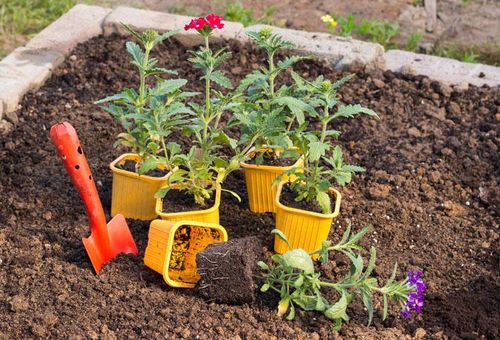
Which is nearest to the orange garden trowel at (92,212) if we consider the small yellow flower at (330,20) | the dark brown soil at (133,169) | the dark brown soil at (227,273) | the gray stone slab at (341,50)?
the dark brown soil at (133,169)

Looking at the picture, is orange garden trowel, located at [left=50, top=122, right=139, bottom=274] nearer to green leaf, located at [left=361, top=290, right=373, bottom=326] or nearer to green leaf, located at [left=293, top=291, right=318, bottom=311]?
green leaf, located at [left=293, top=291, right=318, bottom=311]

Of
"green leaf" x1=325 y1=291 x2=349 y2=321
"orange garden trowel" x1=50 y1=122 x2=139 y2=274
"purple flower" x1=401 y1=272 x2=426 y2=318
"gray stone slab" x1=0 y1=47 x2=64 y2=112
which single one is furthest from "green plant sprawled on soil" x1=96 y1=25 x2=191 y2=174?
"gray stone slab" x1=0 y1=47 x2=64 y2=112

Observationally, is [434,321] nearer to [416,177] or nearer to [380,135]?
[416,177]

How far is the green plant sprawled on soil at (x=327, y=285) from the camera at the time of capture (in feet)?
9.85

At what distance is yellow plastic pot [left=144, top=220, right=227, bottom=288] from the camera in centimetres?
320

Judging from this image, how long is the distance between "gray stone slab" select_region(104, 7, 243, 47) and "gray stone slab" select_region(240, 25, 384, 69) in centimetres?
24

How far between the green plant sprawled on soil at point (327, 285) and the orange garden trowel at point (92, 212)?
0.61 metres

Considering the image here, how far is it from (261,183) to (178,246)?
48cm

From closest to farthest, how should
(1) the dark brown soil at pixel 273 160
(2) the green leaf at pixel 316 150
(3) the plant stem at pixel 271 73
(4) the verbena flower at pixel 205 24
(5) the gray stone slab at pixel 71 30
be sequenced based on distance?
(2) the green leaf at pixel 316 150
(4) the verbena flower at pixel 205 24
(3) the plant stem at pixel 271 73
(1) the dark brown soil at pixel 273 160
(5) the gray stone slab at pixel 71 30

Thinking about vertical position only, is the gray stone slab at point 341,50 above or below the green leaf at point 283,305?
above

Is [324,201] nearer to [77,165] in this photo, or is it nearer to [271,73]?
[271,73]

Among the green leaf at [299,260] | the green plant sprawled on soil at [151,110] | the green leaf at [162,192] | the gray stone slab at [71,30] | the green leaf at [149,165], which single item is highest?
the green plant sprawled on soil at [151,110]

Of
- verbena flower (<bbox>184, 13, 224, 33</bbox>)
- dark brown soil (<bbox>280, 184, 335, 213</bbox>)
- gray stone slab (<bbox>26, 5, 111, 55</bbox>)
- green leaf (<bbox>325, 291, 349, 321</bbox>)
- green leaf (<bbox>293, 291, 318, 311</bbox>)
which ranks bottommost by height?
gray stone slab (<bbox>26, 5, 111, 55</bbox>)

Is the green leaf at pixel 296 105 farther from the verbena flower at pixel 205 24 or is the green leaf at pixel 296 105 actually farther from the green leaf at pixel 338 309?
the green leaf at pixel 338 309
